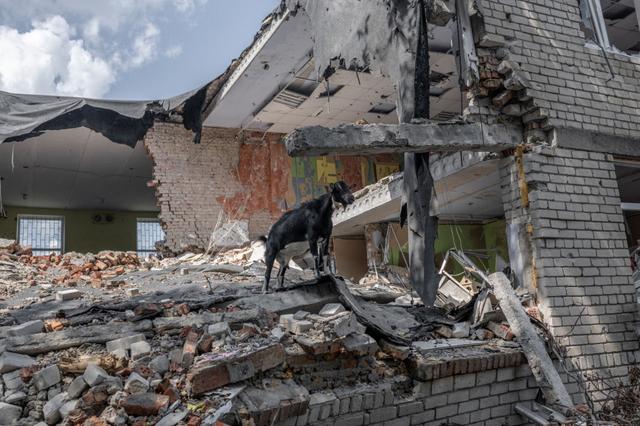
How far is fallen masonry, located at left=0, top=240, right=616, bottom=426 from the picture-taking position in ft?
10.8

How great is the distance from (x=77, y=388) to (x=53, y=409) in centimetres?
19

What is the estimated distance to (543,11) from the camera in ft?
20.3

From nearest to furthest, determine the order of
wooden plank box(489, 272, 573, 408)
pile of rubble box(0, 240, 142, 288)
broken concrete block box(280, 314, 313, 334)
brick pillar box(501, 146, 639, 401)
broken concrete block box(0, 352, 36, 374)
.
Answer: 1. broken concrete block box(0, 352, 36, 374)
2. broken concrete block box(280, 314, 313, 334)
3. wooden plank box(489, 272, 573, 408)
4. brick pillar box(501, 146, 639, 401)
5. pile of rubble box(0, 240, 142, 288)

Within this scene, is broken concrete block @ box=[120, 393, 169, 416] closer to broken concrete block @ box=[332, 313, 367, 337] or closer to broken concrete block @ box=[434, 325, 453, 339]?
broken concrete block @ box=[332, 313, 367, 337]

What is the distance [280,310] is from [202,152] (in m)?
8.77

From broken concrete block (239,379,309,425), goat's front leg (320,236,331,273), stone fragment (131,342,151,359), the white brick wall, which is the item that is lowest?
broken concrete block (239,379,309,425)

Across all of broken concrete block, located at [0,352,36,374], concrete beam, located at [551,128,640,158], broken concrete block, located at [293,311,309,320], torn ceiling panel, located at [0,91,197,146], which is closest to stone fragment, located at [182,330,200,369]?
broken concrete block, located at [293,311,309,320]

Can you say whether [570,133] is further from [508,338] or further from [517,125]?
[508,338]

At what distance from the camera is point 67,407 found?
314cm

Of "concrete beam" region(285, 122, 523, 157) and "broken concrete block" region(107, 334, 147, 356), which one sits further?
"concrete beam" region(285, 122, 523, 157)

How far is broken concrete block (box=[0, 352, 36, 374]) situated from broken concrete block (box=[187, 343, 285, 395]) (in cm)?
131

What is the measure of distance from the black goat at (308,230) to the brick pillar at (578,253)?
2123 millimetres

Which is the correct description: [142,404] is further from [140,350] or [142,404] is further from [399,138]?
[399,138]

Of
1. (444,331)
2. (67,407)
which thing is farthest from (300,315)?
(67,407)
